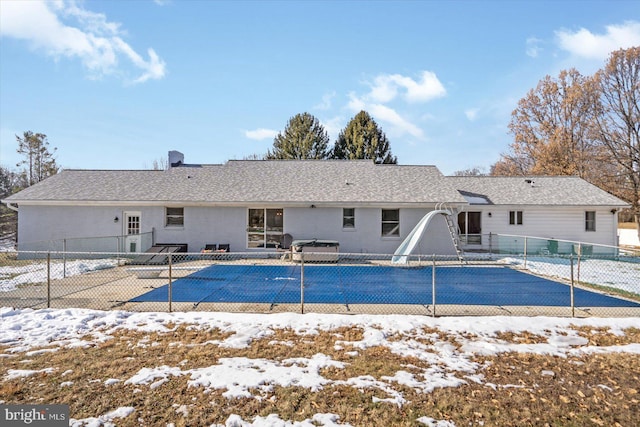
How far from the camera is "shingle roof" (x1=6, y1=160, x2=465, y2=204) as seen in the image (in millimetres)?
17328

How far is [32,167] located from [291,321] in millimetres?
43030

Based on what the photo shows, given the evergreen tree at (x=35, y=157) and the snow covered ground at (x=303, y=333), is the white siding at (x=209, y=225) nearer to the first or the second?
the snow covered ground at (x=303, y=333)

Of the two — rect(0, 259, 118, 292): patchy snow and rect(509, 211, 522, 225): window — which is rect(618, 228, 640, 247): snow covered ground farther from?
rect(0, 259, 118, 292): patchy snow

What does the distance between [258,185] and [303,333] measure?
44.4 ft

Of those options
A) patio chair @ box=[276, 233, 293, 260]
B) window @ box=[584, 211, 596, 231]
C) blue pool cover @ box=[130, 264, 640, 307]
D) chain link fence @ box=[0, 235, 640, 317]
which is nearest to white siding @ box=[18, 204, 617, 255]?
patio chair @ box=[276, 233, 293, 260]

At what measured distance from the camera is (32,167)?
1426 inches

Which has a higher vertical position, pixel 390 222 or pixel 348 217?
pixel 348 217

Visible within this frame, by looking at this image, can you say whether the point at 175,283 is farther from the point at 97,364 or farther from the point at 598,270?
the point at 598,270

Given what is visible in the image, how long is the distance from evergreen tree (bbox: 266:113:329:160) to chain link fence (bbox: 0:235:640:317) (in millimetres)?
25913

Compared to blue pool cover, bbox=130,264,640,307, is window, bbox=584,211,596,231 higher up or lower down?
higher up

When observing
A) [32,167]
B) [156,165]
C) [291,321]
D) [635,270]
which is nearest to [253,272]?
[291,321]

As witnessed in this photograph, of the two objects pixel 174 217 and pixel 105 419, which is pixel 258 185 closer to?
pixel 174 217

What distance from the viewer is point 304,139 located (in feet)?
131

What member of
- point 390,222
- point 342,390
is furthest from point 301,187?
point 342,390
